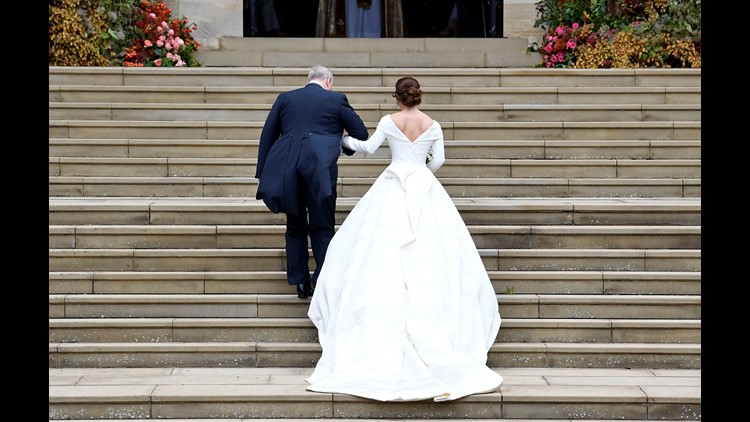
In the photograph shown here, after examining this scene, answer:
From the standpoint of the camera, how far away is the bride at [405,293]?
6.38 meters

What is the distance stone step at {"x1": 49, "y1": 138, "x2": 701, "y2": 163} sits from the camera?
964 centimetres

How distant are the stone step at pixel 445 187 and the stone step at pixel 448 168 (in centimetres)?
20

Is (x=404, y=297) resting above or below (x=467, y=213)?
below

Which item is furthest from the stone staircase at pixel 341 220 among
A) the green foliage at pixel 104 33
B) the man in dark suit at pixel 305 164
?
the green foliage at pixel 104 33

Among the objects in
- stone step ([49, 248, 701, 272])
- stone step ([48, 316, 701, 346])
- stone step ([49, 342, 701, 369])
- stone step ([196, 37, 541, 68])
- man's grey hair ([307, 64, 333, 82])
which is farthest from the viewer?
stone step ([196, 37, 541, 68])

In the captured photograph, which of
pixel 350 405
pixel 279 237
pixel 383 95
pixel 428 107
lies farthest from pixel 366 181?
pixel 350 405

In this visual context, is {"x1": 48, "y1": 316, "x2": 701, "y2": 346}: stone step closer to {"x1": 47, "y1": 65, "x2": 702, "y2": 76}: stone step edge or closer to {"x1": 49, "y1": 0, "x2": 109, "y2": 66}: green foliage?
{"x1": 47, "y1": 65, "x2": 702, "y2": 76}: stone step edge

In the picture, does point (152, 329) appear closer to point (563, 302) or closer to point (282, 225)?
point (282, 225)

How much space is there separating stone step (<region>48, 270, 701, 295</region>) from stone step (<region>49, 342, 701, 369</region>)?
1.93ft

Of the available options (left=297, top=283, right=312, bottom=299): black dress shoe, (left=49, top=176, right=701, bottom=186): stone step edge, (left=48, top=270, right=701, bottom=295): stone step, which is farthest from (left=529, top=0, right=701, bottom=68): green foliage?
(left=297, top=283, right=312, bottom=299): black dress shoe

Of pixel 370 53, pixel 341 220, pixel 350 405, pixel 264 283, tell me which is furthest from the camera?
pixel 370 53

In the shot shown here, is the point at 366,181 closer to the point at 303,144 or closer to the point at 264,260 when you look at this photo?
the point at 264,260

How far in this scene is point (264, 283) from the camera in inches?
301

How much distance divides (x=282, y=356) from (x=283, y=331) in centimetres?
23
